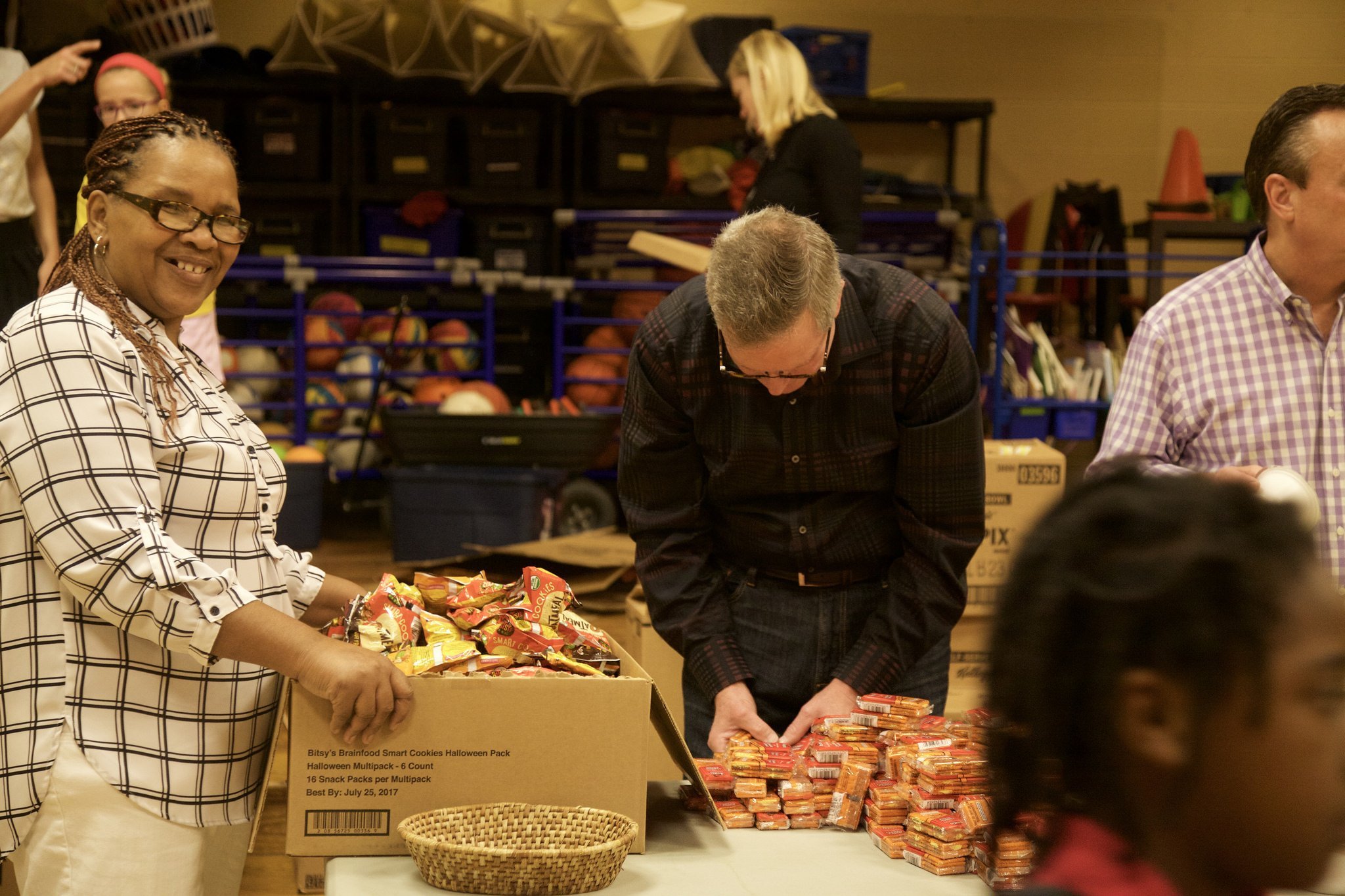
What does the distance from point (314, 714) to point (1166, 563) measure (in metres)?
1.15

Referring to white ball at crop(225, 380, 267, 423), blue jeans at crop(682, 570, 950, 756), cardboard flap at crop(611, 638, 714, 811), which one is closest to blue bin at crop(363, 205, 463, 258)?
white ball at crop(225, 380, 267, 423)

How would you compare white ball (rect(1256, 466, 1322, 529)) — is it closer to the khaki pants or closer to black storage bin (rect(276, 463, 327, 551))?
the khaki pants

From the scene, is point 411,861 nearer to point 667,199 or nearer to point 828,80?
point 667,199

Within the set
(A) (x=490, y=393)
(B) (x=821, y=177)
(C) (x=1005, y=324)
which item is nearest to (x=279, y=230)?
(A) (x=490, y=393)

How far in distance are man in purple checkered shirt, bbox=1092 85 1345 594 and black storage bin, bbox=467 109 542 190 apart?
18.1 ft

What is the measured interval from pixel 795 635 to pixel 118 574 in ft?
3.96

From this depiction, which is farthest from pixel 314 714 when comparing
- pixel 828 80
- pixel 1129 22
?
pixel 1129 22

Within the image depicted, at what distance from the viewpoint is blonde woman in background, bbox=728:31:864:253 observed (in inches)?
187

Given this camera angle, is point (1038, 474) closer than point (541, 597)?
No

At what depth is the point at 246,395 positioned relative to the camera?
663 centimetres

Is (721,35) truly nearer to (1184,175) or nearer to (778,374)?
(1184,175)

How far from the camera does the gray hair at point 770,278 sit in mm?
1972

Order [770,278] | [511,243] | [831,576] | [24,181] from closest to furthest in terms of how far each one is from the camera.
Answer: [770,278], [831,576], [24,181], [511,243]

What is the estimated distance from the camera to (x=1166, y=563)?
80cm
